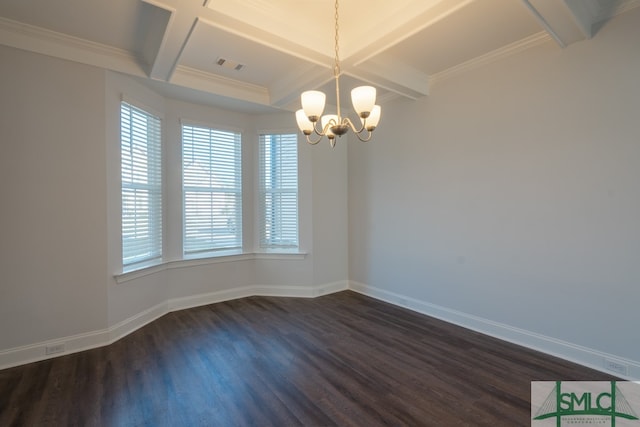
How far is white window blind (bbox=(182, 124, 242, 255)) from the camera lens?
14.2 feet

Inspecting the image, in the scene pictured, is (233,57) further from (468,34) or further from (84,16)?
(468,34)

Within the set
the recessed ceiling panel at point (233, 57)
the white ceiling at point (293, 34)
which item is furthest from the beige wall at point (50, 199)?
the recessed ceiling panel at point (233, 57)

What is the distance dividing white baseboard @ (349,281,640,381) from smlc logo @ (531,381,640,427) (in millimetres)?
150

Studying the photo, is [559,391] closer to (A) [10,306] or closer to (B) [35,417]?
(B) [35,417]

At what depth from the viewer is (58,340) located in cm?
296

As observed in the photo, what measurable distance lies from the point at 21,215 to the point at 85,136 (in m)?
0.91

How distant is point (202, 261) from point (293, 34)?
10.4 ft

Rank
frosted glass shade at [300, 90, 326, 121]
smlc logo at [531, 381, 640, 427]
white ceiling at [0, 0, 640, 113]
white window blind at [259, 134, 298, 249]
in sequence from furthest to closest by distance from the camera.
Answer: white window blind at [259, 134, 298, 249] < white ceiling at [0, 0, 640, 113] < frosted glass shade at [300, 90, 326, 121] < smlc logo at [531, 381, 640, 427]

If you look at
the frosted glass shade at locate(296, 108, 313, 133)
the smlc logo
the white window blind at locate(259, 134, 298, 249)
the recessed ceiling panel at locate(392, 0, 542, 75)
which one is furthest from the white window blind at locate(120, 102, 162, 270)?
the smlc logo

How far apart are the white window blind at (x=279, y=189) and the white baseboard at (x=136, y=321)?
724 millimetres

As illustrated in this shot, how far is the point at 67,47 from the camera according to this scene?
2965 millimetres

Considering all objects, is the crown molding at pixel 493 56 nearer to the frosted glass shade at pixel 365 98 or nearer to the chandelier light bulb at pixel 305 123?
the frosted glass shade at pixel 365 98

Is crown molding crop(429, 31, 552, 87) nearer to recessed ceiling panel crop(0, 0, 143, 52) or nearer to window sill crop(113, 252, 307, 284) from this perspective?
window sill crop(113, 252, 307, 284)

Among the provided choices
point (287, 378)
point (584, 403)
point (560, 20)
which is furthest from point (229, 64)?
point (584, 403)
